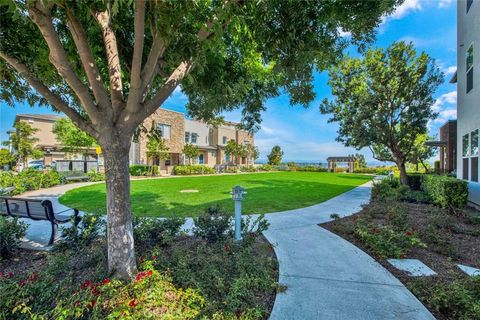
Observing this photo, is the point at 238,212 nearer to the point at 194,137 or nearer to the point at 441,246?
the point at 441,246

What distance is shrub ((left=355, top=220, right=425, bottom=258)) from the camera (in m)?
4.30

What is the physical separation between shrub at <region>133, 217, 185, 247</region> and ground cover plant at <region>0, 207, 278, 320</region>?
0.06 feet

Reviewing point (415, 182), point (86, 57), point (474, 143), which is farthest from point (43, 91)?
point (415, 182)

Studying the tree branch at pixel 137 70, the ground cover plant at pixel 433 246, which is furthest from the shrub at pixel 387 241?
the tree branch at pixel 137 70

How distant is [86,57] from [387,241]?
18.7 feet

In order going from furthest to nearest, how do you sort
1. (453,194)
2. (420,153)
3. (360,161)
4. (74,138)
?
(360,161), (74,138), (420,153), (453,194)

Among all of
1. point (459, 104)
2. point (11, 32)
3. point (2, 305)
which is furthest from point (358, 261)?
point (459, 104)

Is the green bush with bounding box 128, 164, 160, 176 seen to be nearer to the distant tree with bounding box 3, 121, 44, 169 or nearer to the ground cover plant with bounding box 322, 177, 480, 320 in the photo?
the distant tree with bounding box 3, 121, 44, 169

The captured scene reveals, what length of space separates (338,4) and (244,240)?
12.5ft

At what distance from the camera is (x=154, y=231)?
4301 mm

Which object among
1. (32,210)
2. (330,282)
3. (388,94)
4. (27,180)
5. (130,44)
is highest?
(388,94)

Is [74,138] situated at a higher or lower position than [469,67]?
lower

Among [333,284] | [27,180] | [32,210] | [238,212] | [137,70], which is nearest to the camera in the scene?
[137,70]

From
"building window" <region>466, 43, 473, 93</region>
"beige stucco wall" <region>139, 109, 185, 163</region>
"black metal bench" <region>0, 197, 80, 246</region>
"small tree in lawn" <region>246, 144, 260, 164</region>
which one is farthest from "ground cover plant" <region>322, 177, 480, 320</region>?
"small tree in lawn" <region>246, 144, 260, 164</region>
